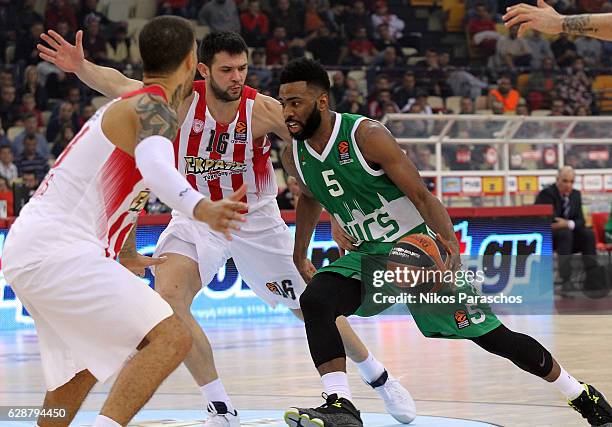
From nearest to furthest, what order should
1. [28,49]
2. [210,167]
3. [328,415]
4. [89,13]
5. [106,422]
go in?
[106,422], [328,415], [210,167], [28,49], [89,13]

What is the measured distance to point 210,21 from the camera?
69.4 ft

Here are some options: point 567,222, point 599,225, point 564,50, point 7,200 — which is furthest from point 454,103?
point 7,200

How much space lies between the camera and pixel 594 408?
6.19 meters

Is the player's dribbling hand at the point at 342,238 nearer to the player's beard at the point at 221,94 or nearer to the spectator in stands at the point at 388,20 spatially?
the player's beard at the point at 221,94

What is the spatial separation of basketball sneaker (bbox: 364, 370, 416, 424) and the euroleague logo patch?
83 cm

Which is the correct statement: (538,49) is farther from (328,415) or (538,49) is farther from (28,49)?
(328,415)

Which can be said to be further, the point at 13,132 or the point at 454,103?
the point at 454,103

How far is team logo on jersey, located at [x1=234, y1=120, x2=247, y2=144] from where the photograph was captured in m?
7.28

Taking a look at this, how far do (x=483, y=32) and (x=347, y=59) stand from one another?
334 cm

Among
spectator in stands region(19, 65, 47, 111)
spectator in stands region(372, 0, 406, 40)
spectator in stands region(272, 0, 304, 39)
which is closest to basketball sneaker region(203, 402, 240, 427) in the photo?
spectator in stands region(19, 65, 47, 111)

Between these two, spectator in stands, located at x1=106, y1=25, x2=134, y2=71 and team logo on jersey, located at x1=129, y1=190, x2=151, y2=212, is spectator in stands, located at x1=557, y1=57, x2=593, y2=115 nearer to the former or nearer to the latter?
spectator in stands, located at x1=106, y1=25, x2=134, y2=71

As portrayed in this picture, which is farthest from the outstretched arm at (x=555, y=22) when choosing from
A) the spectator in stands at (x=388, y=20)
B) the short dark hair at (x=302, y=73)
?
the spectator in stands at (x=388, y=20)

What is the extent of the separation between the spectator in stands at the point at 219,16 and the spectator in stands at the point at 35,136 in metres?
4.94

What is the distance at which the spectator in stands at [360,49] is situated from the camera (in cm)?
2228
